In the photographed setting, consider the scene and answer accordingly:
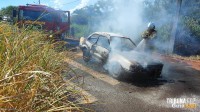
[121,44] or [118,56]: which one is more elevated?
[121,44]

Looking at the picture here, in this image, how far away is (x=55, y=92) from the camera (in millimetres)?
2934

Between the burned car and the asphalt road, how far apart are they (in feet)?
1.15

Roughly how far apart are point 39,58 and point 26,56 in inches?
20.3

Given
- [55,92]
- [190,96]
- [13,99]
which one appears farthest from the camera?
[190,96]

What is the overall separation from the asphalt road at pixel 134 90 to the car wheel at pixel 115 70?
0.18 meters

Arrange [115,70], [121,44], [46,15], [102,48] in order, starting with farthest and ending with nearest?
[46,15] → [121,44] → [102,48] → [115,70]

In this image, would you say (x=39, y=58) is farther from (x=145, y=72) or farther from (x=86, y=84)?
(x=145, y=72)

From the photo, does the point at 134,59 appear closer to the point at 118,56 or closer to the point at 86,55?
the point at 118,56

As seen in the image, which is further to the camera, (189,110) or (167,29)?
(167,29)

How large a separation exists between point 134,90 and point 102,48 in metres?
2.78

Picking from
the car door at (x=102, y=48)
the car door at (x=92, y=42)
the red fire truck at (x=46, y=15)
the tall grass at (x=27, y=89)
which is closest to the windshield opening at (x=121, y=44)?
the car door at (x=102, y=48)

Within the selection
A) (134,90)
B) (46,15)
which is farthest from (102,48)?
(46,15)

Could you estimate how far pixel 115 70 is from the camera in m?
8.80

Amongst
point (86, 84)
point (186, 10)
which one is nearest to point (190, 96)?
point (86, 84)
